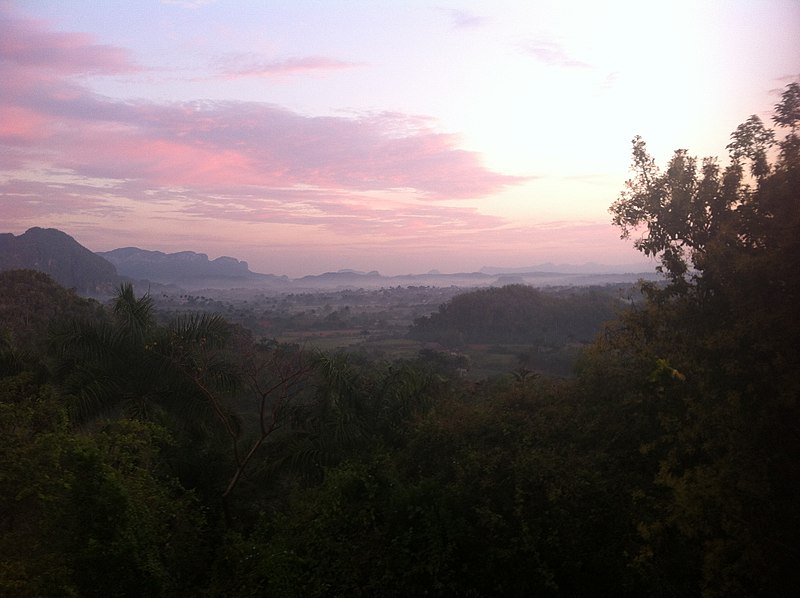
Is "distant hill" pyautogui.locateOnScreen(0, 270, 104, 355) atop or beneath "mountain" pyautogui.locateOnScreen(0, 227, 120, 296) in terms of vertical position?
beneath

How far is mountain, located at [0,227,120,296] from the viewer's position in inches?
4776

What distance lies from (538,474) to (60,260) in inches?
6142

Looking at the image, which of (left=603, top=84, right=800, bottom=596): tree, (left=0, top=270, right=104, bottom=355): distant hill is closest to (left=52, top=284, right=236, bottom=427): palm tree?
(left=603, top=84, right=800, bottom=596): tree

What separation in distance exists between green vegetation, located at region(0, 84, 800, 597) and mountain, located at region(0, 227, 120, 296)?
119838mm

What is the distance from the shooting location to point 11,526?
305 inches

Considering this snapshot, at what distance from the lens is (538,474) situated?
8.16 m

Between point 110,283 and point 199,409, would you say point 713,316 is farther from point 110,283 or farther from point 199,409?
point 110,283

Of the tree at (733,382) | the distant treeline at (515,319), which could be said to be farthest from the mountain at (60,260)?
the tree at (733,382)

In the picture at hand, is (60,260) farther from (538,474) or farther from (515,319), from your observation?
(538,474)

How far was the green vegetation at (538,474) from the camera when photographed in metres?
6.48

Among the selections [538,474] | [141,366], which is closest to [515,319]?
[141,366]

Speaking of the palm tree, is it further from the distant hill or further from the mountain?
the mountain

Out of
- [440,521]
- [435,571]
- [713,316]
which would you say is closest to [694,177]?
[713,316]

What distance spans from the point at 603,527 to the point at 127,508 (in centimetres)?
690
